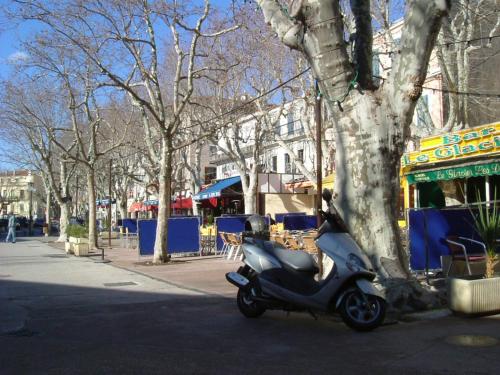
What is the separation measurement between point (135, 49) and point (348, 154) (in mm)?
10096

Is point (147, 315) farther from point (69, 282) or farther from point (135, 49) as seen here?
point (135, 49)

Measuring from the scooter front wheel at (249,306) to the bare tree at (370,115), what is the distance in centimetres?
Answer: 178

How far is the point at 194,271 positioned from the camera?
14.8 meters

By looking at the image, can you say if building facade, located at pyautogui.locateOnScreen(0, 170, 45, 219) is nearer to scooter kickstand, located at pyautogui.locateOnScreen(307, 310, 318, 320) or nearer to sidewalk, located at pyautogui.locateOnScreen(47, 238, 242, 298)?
sidewalk, located at pyautogui.locateOnScreen(47, 238, 242, 298)

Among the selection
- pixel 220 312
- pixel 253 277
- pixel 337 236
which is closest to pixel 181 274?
pixel 220 312

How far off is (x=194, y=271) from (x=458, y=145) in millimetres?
8388

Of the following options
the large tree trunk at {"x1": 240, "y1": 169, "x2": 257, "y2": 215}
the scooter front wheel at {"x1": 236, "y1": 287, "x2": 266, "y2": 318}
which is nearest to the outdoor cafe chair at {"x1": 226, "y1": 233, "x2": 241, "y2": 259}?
the large tree trunk at {"x1": 240, "y1": 169, "x2": 257, "y2": 215}

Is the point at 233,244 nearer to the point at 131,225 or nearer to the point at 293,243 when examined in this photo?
the point at 293,243

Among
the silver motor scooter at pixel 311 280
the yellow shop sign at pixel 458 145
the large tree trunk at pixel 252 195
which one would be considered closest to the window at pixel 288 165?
the large tree trunk at pixel 252 195

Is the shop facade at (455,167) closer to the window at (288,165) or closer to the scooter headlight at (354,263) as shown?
the scooter headlight at (354,263)

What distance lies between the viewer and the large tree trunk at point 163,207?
1691cm

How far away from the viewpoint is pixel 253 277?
7734 mm

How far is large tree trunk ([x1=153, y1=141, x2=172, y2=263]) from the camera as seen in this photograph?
16906 mm

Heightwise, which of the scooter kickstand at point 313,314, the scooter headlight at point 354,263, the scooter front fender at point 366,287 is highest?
the scooter headlight at point 354,263
